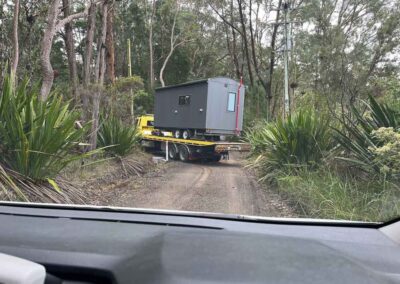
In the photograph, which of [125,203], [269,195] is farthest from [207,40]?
[125,203]

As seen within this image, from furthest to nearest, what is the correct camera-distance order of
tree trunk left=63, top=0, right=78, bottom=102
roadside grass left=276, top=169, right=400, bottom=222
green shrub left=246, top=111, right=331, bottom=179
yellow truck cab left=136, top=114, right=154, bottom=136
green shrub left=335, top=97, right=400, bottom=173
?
yellow truck cab left=136, top=114, right=154, bottom=136 → tree trunk left=63, top=0, right=78, bottom=102 → green shrub left=246, top=111, right=331, bottom=179 → green shrub left=335, top=97, right=400, bottom=173 → roadside grass left=276, top=169, right=400, bottom=222

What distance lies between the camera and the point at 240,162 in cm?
1419

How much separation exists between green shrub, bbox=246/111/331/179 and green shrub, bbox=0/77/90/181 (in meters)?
4.71

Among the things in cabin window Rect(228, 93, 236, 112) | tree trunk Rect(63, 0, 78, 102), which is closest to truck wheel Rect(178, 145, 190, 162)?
cabin window Rect(228, 93, 236, 112)

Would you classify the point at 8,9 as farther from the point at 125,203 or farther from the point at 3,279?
the point at 3,279

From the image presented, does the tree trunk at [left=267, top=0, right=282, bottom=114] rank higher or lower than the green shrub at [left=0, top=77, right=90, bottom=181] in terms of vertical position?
higher

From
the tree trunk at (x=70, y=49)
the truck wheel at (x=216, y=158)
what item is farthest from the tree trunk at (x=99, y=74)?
the truck wheel at (x=216, y=158)

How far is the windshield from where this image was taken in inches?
218

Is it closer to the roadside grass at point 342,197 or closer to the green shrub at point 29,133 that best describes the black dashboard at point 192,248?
the roadside grass at point 342,197

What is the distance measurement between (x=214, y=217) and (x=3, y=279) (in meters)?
1.20

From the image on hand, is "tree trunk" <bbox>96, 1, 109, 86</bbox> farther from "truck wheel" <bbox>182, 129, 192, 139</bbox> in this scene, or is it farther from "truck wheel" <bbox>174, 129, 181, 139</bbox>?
"truck wheel" <bbox>182, 129, 192, 139</bbox>

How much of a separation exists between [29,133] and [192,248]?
4367 millimetres

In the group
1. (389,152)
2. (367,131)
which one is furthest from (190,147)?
(389,152)

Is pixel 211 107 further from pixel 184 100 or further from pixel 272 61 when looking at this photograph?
pixel 184 100
